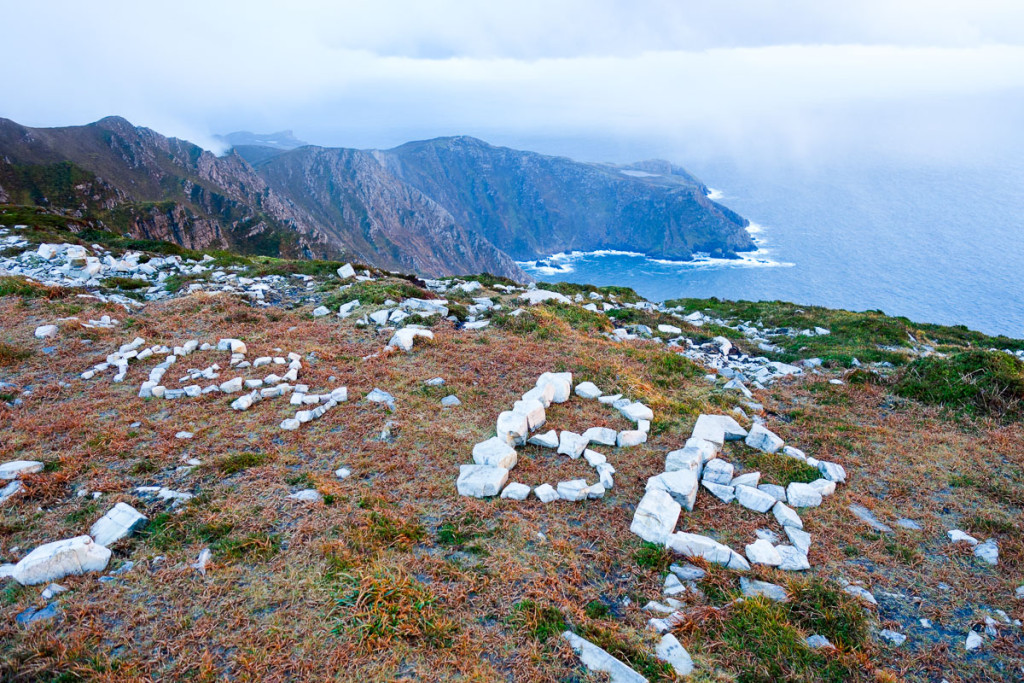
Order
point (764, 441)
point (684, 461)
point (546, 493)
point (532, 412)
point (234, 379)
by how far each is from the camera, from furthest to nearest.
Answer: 1. point (234, 379)
2. point (532, 412)
3. point (764, 441)
4. point (684, 461)
5. point (546, 493)

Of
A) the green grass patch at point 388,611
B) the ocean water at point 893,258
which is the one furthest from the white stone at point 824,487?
the ocean water at point 893,258

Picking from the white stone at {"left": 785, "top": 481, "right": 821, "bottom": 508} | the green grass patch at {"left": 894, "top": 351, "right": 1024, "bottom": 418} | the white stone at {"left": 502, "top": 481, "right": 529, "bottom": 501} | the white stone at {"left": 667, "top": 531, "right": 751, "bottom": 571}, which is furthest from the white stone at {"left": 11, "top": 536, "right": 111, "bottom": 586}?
the green grass patch at {"left": 894, "top": 351, "right": 1024, "bottom": 418}

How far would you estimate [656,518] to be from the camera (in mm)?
6469

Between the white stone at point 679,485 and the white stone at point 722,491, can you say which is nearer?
the white stone at point 679,485

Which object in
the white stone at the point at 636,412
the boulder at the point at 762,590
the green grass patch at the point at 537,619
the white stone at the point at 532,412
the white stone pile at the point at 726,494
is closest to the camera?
the green grass patch at the point at 537,619

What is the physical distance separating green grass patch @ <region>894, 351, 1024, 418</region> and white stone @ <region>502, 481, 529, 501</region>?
10.3m

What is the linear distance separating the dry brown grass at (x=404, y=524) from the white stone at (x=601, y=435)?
35 centimetres

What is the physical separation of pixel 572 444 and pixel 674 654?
4.00m

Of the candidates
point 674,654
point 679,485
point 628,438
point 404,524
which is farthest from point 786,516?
point 404,524

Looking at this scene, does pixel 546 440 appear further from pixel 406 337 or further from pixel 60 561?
pixel 60 561

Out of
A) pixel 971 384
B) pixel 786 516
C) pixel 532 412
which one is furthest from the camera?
pixel 971 384

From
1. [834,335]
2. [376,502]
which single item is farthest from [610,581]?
[834,335]

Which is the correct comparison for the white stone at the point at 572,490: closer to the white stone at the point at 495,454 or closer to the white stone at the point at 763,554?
the white stone at the point at 495,454

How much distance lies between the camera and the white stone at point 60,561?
5109 mm
